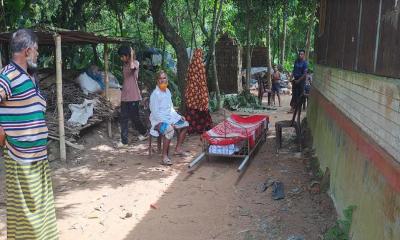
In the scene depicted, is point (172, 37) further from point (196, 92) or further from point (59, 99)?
point (59, 99)

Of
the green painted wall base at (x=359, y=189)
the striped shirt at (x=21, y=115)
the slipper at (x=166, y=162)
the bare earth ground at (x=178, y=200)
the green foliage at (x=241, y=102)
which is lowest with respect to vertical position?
the bare earth ground at (x=178, y=200)

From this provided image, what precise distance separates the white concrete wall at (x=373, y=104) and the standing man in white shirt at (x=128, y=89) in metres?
4.22

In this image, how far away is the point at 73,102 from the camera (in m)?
8.77

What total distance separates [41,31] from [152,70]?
922 cm

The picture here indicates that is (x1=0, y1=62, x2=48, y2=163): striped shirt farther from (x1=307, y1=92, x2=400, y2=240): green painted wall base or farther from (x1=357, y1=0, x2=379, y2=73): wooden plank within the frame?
(x1=357, y1=0, x2=379, y2=73): wooden plank

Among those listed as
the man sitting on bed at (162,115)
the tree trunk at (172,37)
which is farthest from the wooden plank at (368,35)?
the tree trunk at (172,37)

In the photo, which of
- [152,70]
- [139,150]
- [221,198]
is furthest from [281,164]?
[152,70]

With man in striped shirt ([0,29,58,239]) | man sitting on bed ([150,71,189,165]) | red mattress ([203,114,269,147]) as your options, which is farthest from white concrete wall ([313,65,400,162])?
man sitting on bed ([150,71,189,165])

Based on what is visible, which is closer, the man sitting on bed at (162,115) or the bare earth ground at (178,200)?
the bare earth ground at (178,200)

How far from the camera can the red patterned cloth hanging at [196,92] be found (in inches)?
378

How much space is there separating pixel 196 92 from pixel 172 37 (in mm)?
1819

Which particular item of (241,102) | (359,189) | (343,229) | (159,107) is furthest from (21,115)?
(241,102)

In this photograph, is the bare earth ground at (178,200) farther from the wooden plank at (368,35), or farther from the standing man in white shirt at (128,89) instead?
the wooden plank at (368,35)

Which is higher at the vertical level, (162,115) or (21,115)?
(21,115)
